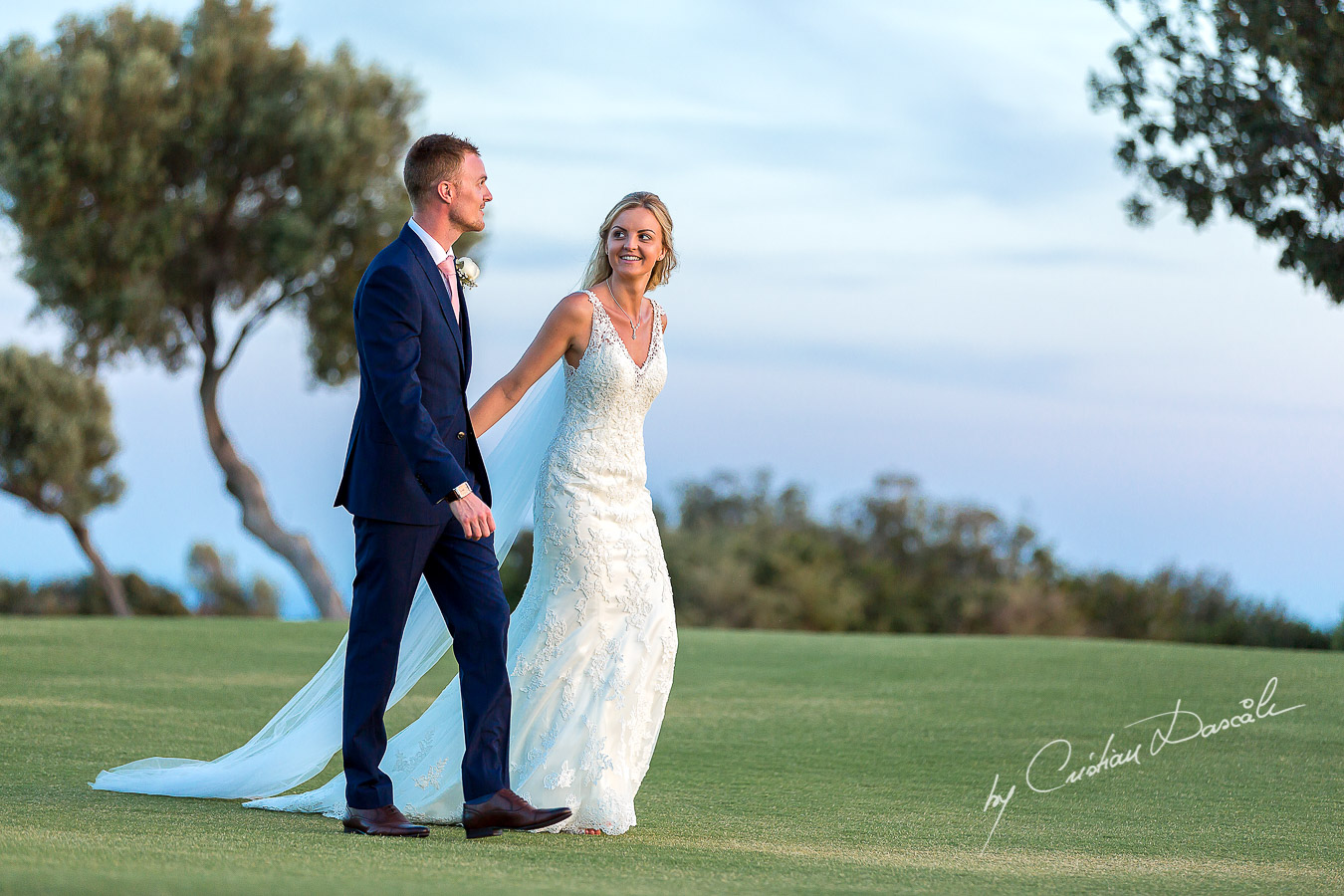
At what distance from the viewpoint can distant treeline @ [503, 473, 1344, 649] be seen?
80.7 feet

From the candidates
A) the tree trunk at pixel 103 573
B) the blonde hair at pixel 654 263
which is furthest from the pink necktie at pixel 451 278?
the tree trunk at pixel 103 573

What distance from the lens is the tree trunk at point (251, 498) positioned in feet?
71.0

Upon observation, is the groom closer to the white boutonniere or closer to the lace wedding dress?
the white boutonniere

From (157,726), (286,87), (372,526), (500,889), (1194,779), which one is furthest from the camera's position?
(286,87)

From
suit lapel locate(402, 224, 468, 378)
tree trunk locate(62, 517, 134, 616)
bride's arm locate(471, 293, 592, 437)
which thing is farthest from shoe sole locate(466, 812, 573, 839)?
tree trunk locate(62, 517, 134, 616)

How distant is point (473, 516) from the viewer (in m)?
4.07

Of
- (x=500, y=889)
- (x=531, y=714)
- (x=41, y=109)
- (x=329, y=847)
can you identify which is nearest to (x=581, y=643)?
(x=531, y=714)

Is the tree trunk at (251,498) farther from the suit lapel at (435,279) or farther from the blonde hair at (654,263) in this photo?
the suit lapel at (435,279)

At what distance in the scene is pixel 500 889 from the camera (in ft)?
10.5

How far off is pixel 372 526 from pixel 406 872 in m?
1.20

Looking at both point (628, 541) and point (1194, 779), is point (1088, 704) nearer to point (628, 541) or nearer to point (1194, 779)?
point (1194, 779)

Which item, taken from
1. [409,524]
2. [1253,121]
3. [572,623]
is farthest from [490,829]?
[1253,121]

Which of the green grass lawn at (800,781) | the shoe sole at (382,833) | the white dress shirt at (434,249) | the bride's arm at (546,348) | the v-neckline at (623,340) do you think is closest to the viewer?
the green grass lawn at (800,781)

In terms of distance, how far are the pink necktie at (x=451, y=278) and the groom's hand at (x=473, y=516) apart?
0.66 metres
